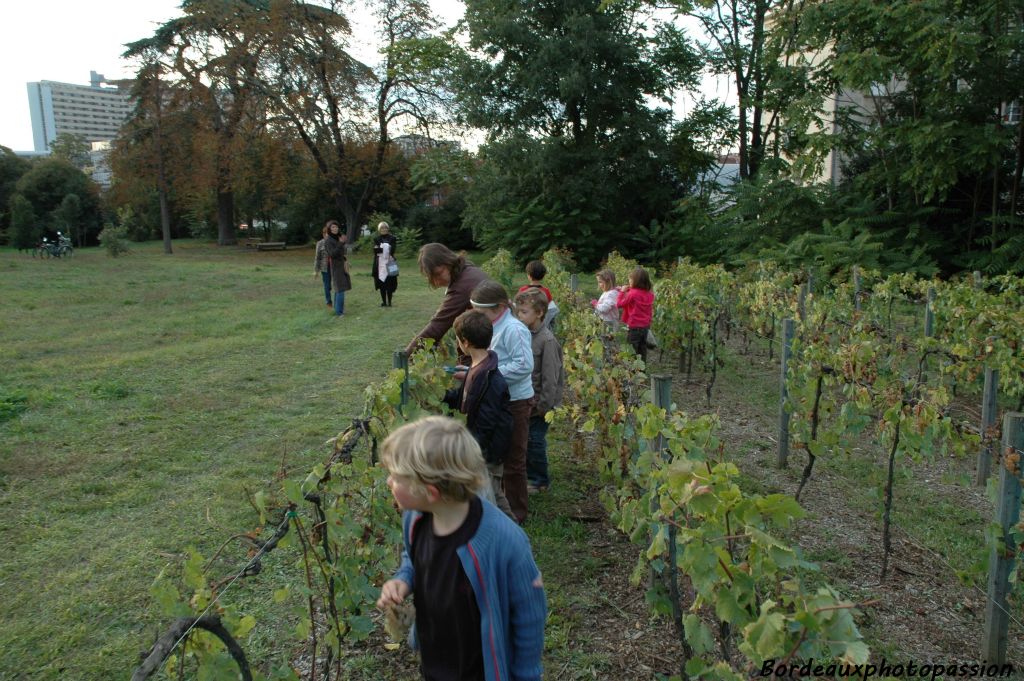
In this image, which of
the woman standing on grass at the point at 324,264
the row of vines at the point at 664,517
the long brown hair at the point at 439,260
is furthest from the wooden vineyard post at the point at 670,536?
the woman standing on grass at the point at 324,264

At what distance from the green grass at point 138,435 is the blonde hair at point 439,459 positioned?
69 centimetres

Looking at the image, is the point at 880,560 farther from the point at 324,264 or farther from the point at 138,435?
the point at 324,264

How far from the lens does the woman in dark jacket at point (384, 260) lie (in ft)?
40.9

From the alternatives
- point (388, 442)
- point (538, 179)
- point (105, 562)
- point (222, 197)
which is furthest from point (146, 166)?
point (388, 442)

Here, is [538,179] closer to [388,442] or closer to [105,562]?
[105,562]

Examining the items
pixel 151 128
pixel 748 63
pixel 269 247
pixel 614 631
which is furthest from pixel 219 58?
pixel 614 631

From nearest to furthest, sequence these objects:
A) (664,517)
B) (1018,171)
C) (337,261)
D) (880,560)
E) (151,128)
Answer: (664,517)
(880,560)
(337,261)
(1018,171)
(151,128)

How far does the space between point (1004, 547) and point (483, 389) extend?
2359 mm

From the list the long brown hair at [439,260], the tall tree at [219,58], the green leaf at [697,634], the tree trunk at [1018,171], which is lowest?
the green leaf at [697,634]

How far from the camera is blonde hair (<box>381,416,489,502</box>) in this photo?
70.1 inches

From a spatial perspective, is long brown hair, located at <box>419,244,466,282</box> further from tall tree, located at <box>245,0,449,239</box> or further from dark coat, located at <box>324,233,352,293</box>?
tall tree, located at <box>245,0,449,239</box>

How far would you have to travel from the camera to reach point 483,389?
3445 mm

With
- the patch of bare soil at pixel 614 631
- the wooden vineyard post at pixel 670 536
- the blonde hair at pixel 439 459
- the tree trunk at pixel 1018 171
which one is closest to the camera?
the blonde hair at pixel 439 459

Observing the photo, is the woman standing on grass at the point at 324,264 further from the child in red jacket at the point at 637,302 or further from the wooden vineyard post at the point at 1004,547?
the wooden vineyard post at the point at 1004,547
